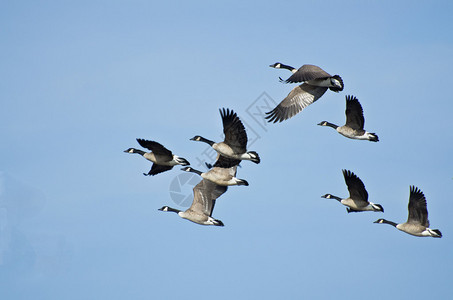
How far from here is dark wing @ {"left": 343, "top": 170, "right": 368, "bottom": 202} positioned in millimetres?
23453

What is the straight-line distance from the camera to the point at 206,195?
2422 cm

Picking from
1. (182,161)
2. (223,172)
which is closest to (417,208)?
(223,172)

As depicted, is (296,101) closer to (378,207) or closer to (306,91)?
(306,91)

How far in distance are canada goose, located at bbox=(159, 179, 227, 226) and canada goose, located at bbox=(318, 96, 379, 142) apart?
462 centimetres

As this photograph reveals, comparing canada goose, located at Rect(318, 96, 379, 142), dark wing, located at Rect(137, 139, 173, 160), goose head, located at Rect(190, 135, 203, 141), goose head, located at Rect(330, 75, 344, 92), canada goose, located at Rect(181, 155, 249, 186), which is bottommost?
canada goose, located at Rect(181, 155, 249, 186)

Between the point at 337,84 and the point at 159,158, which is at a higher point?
the point at 337,84

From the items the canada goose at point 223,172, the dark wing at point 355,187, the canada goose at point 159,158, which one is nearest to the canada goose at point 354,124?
the dark wing at point 355,187

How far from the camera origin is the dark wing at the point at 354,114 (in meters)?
24.3

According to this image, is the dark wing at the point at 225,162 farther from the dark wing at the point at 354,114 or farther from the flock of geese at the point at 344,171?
the dark wing at the point at 354,114

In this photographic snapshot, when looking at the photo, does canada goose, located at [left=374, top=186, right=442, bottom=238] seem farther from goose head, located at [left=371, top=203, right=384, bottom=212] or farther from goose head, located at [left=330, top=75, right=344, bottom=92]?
goose head, located at [left=330, top=75, right=344, bottom=92]

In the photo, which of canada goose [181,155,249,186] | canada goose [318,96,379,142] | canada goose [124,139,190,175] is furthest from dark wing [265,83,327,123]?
canada goose [124,139,190,175]

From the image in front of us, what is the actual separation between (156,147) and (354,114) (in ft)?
21.8

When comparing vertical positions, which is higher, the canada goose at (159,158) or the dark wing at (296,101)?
the dark wing at (296,101)

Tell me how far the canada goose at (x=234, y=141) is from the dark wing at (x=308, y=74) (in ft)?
8.82
